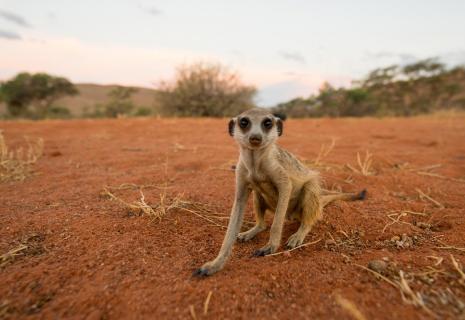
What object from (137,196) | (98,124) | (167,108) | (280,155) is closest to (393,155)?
(280,155)

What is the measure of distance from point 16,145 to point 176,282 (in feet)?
21.9

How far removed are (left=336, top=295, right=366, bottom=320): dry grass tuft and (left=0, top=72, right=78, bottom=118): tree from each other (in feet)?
81.6

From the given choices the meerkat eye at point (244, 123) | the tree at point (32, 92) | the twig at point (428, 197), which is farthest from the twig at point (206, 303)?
the tree at point (32, 92)

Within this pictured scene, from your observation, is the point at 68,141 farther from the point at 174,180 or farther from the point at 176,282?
the point at 176,282

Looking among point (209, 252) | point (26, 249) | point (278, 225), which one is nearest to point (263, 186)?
point (278, 225)

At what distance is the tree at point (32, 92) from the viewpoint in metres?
22.4

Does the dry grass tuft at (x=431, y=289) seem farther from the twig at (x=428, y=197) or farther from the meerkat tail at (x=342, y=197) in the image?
the twig at (x=428, y=197)

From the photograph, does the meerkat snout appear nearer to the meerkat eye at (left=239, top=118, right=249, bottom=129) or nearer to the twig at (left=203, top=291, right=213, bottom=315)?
the meerkat eye at (left=239, top=118, right=249, bottom=129)

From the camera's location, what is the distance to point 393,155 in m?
5.44

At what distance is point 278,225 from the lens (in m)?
2.14

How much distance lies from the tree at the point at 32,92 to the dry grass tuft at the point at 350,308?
24.9 meters

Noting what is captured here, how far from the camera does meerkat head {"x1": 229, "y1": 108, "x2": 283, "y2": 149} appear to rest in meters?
2.21

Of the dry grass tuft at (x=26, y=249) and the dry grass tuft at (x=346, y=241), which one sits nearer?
the dry grass tuft at (x=26, y=249)

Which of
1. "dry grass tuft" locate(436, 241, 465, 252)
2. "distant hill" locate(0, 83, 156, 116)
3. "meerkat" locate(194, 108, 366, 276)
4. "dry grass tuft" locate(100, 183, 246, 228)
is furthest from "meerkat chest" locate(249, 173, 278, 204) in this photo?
"distant hill" locate(0, 83, 156, 116)
